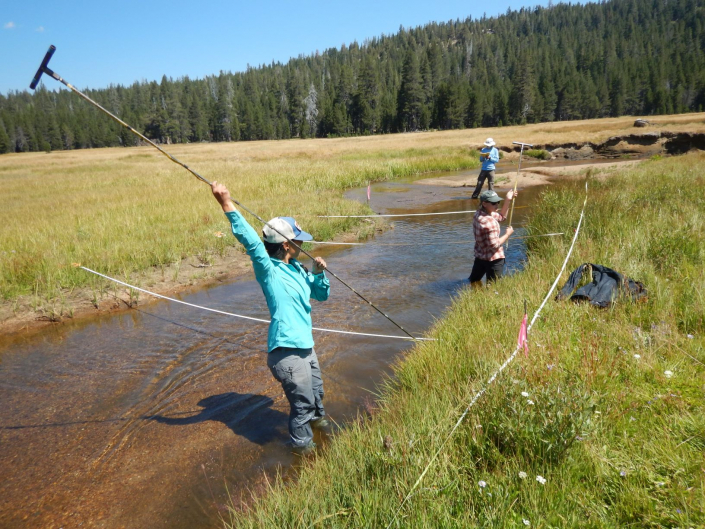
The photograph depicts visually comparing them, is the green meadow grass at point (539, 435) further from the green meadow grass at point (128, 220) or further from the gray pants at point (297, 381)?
the green meadow grass at point (128, 220)

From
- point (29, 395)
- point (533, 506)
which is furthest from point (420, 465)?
point (29, 395)

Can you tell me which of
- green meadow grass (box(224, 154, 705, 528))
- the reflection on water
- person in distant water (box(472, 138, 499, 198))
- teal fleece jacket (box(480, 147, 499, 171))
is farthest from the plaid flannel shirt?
teal fleece jacket (box(480, 147, 499, 171))

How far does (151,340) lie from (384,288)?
4.36 metres

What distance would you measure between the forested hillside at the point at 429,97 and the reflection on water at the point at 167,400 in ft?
293

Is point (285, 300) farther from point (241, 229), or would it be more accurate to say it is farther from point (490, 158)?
point (490, 158)

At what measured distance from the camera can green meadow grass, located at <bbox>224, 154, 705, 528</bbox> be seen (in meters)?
2.63

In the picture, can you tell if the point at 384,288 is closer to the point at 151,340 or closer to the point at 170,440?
the point at 151,340

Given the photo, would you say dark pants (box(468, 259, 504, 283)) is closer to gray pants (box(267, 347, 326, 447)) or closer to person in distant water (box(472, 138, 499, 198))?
gray pants (box(267, 347, 326, 447))

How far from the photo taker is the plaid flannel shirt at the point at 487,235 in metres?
7.06

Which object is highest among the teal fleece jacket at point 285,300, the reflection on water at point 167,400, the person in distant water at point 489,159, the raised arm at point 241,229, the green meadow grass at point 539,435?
the person in distant water at point 489,159

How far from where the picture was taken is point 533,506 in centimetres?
263

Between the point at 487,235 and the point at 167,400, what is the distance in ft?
16.7

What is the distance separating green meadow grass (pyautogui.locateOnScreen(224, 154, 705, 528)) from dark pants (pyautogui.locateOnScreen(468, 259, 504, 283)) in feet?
6.13

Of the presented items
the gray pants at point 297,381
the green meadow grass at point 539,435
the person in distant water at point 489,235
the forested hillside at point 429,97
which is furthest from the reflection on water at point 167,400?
the forested hillside at point 429,97
